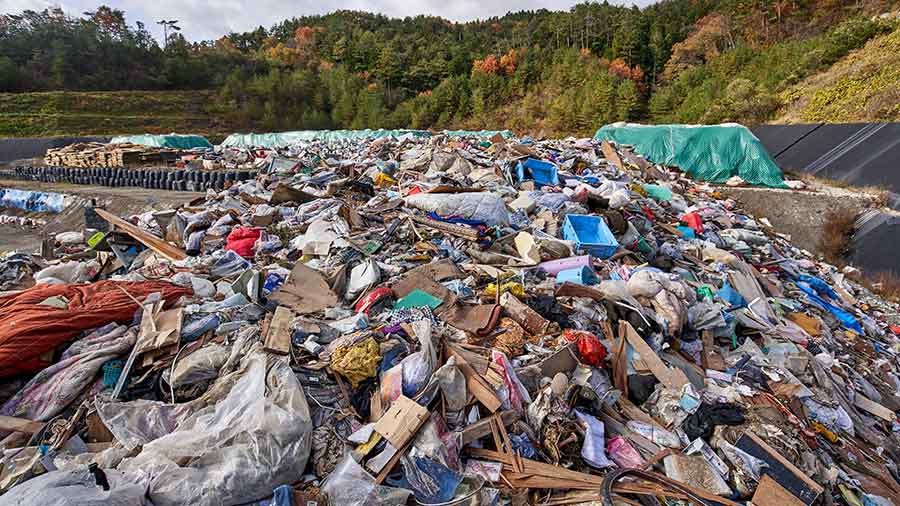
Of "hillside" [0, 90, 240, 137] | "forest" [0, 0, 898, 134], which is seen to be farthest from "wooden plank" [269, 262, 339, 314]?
"hillside" [0, 90, 240, 137]

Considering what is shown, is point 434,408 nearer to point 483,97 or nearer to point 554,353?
point 554,353

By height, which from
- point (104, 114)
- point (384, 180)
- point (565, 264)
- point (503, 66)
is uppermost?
point (503, 66)

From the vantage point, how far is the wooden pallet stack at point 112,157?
13.4 meters

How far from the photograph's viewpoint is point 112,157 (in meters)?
13.4

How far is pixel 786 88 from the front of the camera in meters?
18.5

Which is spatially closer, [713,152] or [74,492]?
[74,492]

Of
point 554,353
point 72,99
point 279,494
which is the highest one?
point 72,99

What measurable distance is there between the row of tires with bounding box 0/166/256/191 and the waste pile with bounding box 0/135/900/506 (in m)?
5.00

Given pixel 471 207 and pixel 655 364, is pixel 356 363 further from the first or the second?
pixel 471 207

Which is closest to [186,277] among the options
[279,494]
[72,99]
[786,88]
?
[279,494]

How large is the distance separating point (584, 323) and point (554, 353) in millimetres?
632

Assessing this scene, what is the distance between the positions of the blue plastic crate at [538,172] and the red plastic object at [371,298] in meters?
4.03

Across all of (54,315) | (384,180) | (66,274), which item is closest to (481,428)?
(54,315)

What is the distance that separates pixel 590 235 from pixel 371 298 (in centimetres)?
279
